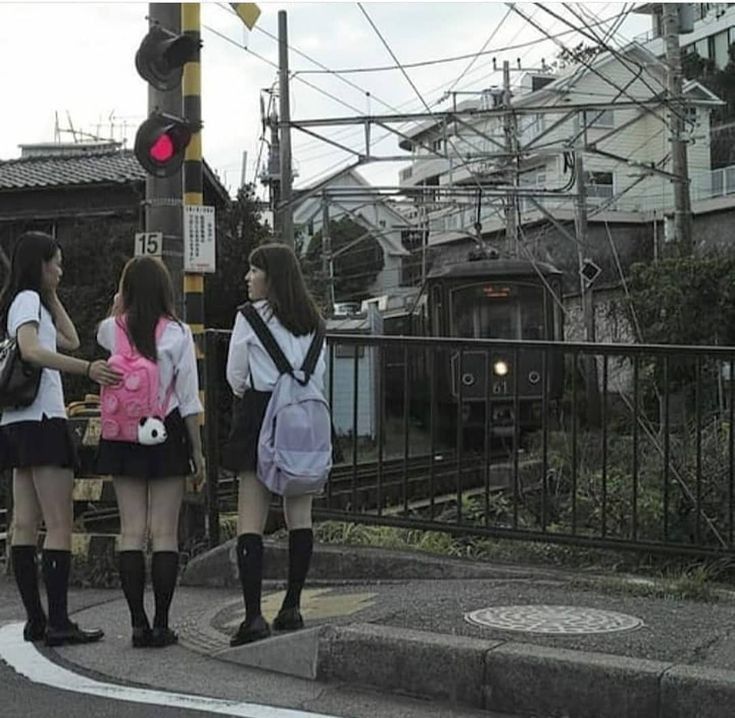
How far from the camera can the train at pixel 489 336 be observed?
20.0ft

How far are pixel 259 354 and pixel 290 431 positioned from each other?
14.6 inches

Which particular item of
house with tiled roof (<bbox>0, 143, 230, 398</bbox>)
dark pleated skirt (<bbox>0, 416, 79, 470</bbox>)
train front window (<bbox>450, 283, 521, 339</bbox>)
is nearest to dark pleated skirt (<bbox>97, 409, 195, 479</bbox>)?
dark pleated skirt (<bbox>0, 416, 79, 470</bbox>)

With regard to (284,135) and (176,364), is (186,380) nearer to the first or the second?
(176,364)

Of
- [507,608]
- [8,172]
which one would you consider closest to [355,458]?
[507,608]

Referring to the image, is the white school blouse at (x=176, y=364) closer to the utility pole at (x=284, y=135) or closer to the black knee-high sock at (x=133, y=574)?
the black knee-high sock at (x=133, y=574)

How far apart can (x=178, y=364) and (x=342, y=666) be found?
1524 mm

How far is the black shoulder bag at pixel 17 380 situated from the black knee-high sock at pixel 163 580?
92 centimetres

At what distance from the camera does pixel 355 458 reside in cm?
623

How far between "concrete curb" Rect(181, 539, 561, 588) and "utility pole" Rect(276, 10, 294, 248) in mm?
16208

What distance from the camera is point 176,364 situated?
187 inches

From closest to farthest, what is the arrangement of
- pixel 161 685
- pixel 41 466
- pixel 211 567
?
pixel 161 685
pixel 41 466
pixel 211 567

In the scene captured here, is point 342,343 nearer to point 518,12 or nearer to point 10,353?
point 10,353

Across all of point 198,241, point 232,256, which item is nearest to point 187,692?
point 198,241

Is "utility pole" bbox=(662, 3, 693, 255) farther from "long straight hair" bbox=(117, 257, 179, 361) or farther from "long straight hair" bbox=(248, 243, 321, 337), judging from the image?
"long straight hair" bbox=(117, 257, 179, 361)
